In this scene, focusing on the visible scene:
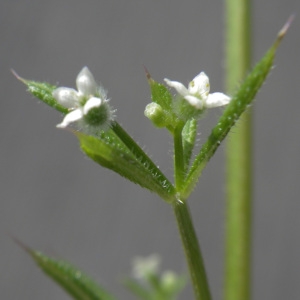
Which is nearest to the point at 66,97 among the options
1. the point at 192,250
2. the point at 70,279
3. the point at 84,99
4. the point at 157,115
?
the point at 84,99

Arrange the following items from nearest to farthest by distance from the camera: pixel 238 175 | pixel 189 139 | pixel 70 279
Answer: pixel 189 139 < pixel 70 279 < pixel 238 175

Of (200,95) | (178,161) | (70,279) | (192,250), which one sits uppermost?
(200,95)

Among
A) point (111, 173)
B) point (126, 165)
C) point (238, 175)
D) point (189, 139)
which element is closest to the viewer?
point (126, 165)

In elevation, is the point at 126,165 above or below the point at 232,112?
below

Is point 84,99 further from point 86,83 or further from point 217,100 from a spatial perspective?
point 217,100

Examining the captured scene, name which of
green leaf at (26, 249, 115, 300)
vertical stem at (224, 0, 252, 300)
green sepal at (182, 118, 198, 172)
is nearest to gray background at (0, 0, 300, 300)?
vertical stem at (224, 0, 252, 300)

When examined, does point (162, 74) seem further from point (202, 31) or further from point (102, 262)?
point (102, 262)

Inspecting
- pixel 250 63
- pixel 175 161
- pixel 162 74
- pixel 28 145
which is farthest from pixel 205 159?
pixel 28 145
